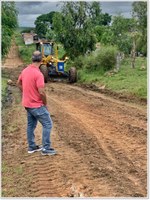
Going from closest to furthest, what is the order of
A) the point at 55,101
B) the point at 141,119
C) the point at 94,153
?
the point at 94,153, the point at 141,119, the point at 55,101

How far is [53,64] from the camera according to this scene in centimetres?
2120

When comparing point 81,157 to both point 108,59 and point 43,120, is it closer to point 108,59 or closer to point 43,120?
point 43,120

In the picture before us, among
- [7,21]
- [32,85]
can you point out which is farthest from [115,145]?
[7,21]

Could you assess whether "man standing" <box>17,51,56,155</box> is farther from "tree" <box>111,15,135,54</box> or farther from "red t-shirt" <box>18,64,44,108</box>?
"tree" <box>111,15,135,54</box>

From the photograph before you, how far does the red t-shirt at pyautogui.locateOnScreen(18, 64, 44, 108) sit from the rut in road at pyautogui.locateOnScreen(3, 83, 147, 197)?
90 centimetres

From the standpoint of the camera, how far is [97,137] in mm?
9273

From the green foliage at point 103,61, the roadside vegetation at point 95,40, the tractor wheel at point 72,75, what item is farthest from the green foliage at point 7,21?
the green foliage at point 103,61

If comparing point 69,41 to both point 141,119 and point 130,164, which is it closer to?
point 141,119

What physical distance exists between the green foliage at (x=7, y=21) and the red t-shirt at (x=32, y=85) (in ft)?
36.9

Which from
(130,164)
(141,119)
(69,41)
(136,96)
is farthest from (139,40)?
(130,164)

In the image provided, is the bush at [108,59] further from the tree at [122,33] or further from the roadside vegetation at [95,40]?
the tree at [122,33]

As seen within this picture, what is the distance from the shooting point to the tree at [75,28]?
2792 cm

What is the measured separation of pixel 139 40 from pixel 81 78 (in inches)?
212

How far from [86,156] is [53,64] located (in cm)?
1368
